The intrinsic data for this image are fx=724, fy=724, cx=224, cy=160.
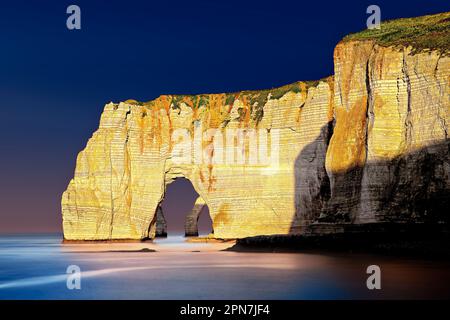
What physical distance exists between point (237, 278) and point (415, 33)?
2387 centimetres

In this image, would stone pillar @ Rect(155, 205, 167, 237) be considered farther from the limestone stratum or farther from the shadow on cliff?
the shadow on cliff

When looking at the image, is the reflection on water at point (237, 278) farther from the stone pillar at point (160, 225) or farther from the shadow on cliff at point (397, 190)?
the stone pillar at point (160, 225)

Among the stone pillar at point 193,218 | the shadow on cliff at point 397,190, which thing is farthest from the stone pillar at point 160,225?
the shadow on cliff at point 397,190

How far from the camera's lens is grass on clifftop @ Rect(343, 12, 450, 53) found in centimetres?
4472

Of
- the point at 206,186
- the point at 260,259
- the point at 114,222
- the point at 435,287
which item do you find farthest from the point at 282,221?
the point at 435,287

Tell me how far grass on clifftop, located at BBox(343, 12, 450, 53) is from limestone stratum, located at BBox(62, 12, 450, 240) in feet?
0.44

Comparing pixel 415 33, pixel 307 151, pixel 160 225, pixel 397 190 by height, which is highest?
pixel 415 33

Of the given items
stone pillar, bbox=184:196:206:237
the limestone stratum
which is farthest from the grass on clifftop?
stone pillar, bbox=184:196:206:237

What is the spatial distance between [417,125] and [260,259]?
12.7 m

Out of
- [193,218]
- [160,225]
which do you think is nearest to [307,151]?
[160,225]

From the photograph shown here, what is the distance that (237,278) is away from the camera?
32656mm

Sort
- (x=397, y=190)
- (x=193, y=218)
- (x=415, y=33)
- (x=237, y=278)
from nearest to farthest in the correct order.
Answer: (x=237, y=278)
(x=397, y=190)
(x=415, y=33)
(x=193, y=218)

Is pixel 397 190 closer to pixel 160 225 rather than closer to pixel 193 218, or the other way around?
pixel 160 225
